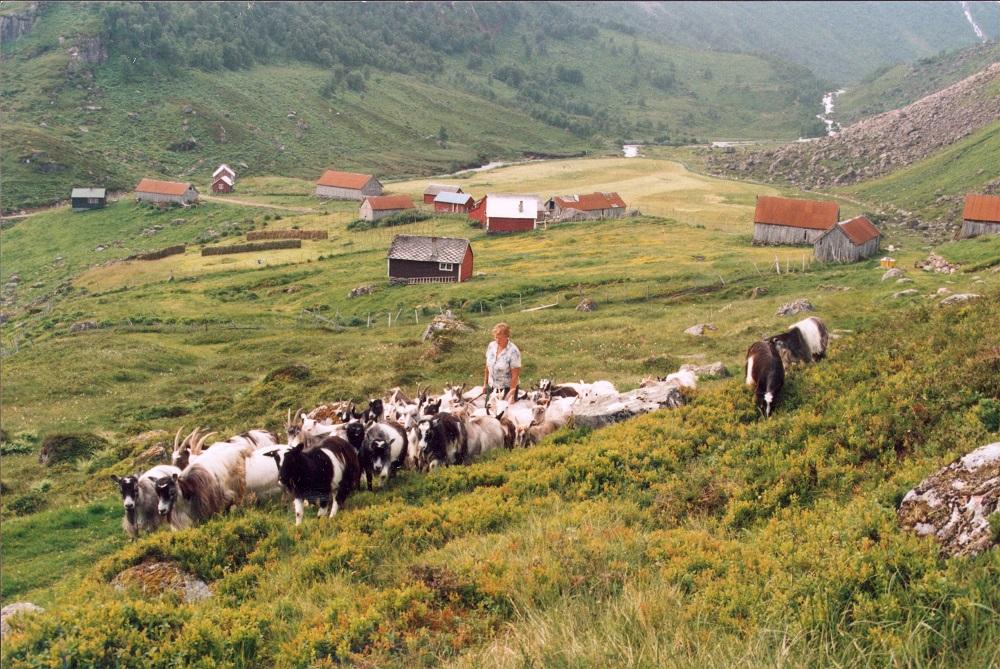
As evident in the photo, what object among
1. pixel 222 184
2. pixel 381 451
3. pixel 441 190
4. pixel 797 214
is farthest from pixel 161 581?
pixel 222 184

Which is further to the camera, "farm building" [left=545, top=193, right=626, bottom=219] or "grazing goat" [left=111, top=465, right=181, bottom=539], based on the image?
"farm building" [left=545, top=193, right=626, bottom=219]

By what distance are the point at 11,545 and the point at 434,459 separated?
892cm

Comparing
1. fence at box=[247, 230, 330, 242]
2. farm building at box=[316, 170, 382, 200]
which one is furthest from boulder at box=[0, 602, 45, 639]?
farm building at box=[316, 170, 382, 200]

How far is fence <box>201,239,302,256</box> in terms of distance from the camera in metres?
85.0

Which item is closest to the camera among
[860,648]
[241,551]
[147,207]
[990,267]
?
[860,648]

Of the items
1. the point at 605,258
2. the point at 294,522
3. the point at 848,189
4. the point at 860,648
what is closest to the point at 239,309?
the point at 605,258

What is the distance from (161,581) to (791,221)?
2939 inches

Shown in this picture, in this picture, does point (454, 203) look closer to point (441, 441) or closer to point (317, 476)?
point (441, 441)

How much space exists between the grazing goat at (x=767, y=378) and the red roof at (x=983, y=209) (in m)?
62.1

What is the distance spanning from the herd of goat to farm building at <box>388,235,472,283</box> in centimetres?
5089

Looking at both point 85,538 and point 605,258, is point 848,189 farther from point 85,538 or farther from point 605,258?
point 85,538

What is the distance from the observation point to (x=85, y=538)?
15188 mm

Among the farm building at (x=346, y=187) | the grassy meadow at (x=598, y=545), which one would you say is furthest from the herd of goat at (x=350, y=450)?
the farm building at (x=346, y=187)

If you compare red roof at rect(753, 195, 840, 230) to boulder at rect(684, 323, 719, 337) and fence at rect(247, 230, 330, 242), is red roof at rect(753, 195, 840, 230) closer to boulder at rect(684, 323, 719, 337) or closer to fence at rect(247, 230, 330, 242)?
boulder at rect(684, 323, 719, 337)
